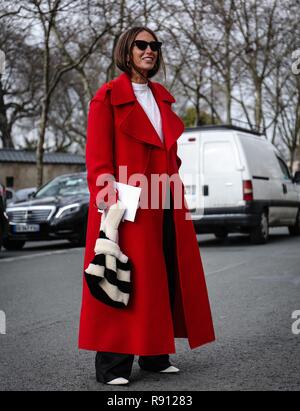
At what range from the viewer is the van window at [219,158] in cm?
1463

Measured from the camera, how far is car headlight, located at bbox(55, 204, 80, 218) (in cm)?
1461

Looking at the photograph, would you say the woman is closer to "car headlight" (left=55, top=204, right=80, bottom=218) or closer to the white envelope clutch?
the white envelope clutch

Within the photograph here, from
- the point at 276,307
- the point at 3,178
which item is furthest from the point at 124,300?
the point at 3,178

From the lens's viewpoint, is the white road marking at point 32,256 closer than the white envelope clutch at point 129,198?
No

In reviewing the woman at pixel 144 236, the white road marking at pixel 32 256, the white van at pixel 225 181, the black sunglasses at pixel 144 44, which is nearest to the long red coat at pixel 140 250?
the woman at pixel 144 236

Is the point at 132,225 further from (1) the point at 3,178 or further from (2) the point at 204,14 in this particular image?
(1) the point at 3,178

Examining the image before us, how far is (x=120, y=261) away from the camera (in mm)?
4215

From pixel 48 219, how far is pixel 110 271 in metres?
10.6

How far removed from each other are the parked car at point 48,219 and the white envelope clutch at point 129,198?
10335 mm

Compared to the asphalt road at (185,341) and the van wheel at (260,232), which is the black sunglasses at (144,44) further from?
the van wheel at (260,232)

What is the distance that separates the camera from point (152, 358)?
4.55 metres

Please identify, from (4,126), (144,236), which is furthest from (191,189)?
(4,126)

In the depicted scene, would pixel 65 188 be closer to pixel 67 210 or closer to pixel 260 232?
pixel 67 210
